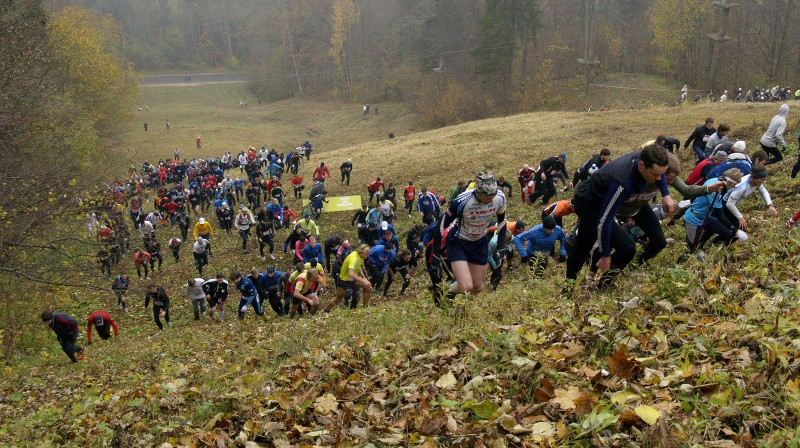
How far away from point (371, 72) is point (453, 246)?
7688cm

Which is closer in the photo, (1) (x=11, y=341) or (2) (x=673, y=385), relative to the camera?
(2) (x=673, y=385)

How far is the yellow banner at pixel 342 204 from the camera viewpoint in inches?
930

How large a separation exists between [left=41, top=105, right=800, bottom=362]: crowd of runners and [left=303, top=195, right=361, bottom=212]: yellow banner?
62 centimetres

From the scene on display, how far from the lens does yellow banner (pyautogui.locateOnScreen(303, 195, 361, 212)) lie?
77.5 feet

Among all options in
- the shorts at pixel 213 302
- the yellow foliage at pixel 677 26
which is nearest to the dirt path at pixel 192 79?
the yellow foliage at pixel 677 26

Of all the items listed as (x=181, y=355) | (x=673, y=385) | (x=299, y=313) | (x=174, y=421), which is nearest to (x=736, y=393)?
(x=673, y=385)

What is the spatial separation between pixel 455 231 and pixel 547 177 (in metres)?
12.3

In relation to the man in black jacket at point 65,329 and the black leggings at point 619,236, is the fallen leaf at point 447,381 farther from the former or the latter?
the man in black jacket at point 65,329

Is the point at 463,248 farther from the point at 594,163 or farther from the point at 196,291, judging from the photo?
the point at 196,291

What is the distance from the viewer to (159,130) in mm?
67250

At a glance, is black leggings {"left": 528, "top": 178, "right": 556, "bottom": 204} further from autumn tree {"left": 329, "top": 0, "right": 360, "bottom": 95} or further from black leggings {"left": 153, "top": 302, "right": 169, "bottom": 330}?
autumn tree {"left": 329, "top": 0, "right": 360, "bottom": 95}

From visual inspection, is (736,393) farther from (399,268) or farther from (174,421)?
(399,268)

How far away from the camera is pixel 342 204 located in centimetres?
2406

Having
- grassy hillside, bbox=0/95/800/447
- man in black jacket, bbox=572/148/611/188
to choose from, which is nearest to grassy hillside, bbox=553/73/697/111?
man in black jacket, bbox=572/148/611/188
